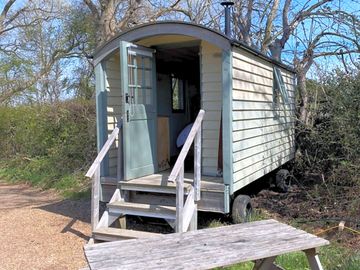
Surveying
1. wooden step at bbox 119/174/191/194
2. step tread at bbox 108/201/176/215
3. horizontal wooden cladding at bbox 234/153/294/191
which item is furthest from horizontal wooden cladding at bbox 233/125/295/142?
step tread at bbox 108/201/176/215

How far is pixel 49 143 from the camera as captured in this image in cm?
1277

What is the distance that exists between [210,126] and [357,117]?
8.74 ft

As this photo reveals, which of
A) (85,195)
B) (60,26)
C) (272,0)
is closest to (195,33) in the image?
(85,195)

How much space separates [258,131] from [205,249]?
450 centimetres

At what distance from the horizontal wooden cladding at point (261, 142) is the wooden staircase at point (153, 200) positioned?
0.81 metres

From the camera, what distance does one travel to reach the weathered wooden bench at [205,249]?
268 cm

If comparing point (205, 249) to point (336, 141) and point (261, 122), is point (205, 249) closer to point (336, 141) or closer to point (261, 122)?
point (261, 122)

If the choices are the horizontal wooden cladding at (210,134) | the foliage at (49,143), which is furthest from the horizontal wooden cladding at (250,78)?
the foliage at (49,143)

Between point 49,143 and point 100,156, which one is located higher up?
point 100,156

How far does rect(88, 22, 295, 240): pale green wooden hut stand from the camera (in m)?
5.61

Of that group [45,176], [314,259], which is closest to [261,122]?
[314,259]

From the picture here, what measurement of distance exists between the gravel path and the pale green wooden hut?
1.72ft

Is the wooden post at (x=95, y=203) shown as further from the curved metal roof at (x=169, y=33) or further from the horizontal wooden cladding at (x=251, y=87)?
the horizontal wooden cladding at (x=251, y=87)

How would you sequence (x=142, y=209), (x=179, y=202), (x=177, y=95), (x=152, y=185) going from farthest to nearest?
(x=177, y=95), (x=152, y=185), (x=142, y=209), (x=179, y=202)
